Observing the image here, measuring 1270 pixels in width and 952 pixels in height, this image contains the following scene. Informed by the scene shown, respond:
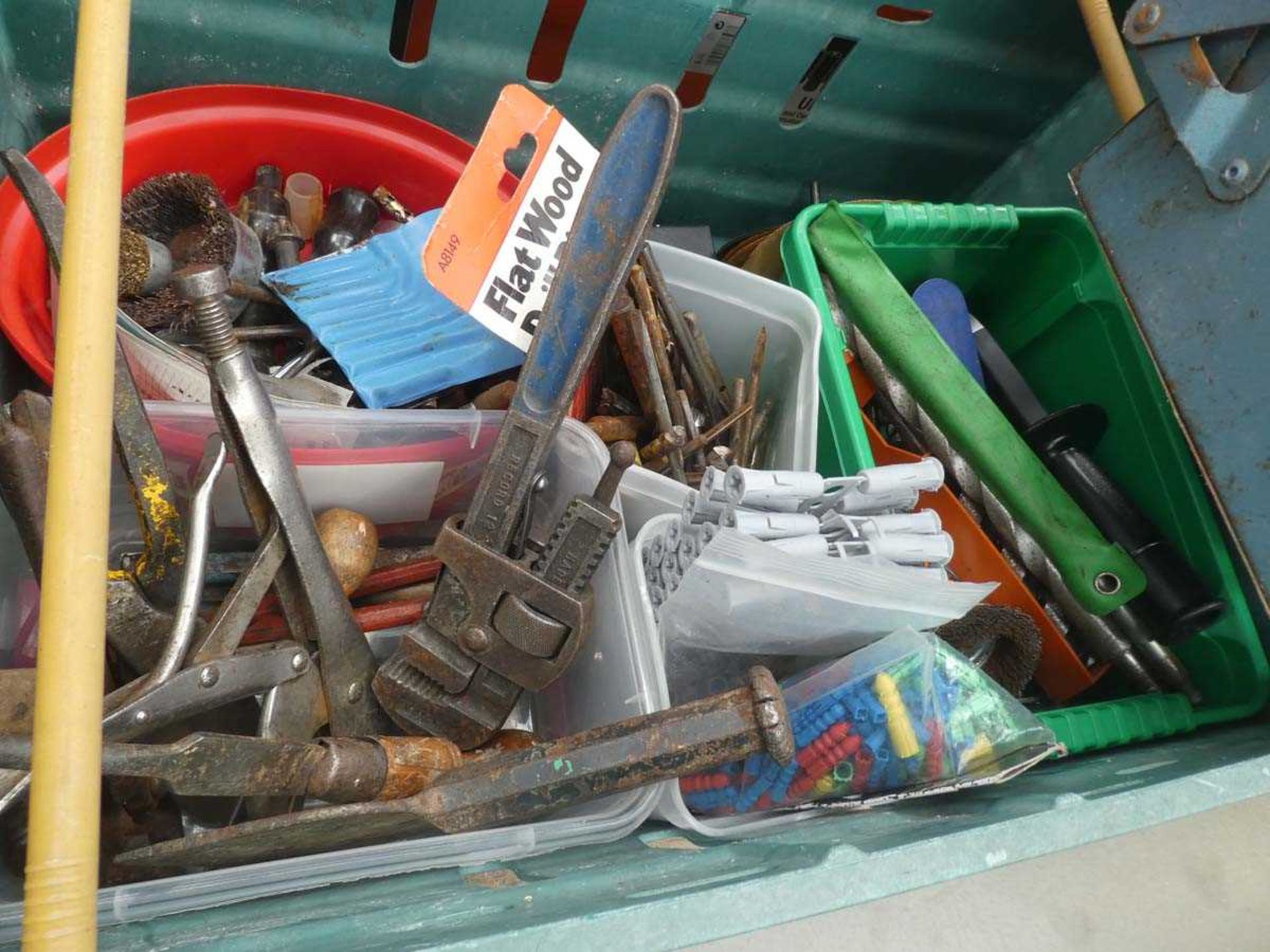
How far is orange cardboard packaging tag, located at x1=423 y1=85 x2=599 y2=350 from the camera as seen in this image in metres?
0.68

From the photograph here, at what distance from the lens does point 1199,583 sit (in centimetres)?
77

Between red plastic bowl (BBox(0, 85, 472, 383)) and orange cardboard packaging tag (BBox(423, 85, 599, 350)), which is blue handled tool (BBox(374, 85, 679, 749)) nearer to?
orange cardboard packaging tag (BBox(423, 85, 599, 350))

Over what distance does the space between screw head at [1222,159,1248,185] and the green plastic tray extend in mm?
164

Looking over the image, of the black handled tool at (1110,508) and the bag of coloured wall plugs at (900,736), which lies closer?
the bag of coloured wall plugs at (900,736)

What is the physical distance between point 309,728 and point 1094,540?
2.03ft

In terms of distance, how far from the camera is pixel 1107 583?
74 centimetres

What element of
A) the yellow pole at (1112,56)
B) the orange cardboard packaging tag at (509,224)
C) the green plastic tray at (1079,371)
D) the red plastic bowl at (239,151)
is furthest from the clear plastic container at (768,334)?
the yellow pole at (1112,56)

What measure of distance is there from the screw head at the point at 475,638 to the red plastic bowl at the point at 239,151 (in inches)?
13.9

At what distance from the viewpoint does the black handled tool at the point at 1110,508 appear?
77 cm

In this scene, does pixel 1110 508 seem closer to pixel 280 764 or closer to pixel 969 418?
pixel 969 418

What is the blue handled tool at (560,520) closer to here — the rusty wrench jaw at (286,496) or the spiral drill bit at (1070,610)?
the rusty wrench jaw at (286,496)

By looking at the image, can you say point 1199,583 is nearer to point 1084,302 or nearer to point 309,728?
point 1084,302

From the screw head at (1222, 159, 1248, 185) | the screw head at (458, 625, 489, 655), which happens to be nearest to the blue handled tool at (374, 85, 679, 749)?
the screw head at (458, 625, 489, 655)

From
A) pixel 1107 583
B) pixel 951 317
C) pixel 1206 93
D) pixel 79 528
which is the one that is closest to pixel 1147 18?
pixel 1206 93
